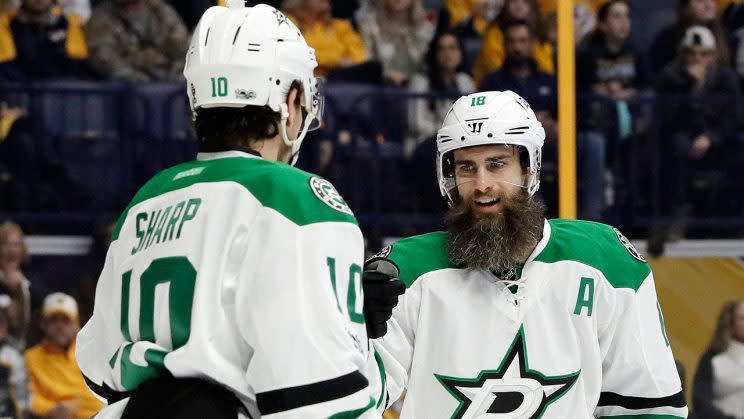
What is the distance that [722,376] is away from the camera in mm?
4473

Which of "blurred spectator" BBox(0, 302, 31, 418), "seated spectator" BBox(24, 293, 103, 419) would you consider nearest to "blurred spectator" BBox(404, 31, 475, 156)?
"seated spectator" BBox(24, 293, 103, 419)

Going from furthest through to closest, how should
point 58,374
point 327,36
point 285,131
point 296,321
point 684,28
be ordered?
point 684,28 < point 327,36 < point 58,374 < point 285,131 < point 296,321

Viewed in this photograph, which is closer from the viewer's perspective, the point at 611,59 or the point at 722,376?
the point at 722,376

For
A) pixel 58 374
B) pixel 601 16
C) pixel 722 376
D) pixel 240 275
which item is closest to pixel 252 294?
pixel 240 275

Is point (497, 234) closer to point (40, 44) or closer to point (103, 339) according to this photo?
point (103, 339)

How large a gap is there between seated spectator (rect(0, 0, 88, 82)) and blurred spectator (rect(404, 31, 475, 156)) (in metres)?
1.27

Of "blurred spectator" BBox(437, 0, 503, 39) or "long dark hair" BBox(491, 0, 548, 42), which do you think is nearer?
"long dark hair" BBox(491, 0, 548, 42)

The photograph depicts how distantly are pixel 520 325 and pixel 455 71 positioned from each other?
2.39 meters

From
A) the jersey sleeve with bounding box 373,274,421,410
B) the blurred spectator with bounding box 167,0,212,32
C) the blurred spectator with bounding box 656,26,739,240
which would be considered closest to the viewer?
the jersey sleeve with bounding box 373,274,421,410

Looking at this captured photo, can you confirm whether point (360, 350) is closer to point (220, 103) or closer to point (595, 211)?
point (220, 103)

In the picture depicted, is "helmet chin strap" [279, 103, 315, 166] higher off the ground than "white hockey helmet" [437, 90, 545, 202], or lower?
higher

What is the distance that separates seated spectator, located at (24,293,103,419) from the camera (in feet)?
13.7

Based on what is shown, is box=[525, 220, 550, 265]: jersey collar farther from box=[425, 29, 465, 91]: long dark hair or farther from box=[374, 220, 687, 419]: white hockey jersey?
box=[425, 29, 465, 91]: long dark hair

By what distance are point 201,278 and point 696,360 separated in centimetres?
321
